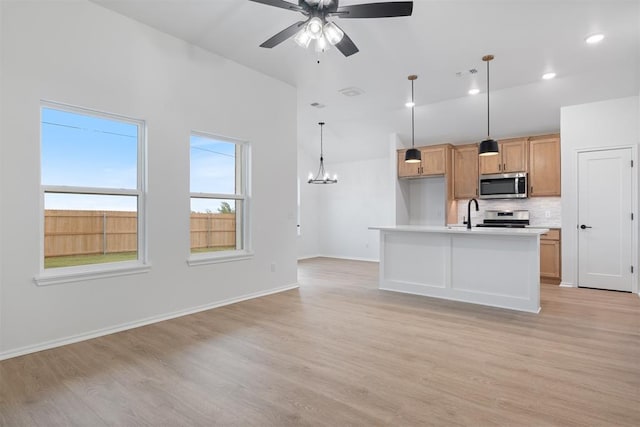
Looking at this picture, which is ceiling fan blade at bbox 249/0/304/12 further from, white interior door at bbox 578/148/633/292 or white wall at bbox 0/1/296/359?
white interior door at bbox 578/148/633/292

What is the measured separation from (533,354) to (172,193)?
388 centimetres

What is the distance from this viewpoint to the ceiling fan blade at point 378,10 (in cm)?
258

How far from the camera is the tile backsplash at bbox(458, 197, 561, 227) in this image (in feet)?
20.7

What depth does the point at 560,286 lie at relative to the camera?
5.61 m

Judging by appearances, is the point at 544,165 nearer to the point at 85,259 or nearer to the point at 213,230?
the point at 213,230

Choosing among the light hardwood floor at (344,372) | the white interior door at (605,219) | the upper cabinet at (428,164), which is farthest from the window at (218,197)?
the white interior door at (605,219)

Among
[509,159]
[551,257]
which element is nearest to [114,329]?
[551,257]

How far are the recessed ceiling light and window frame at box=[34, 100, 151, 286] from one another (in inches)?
198

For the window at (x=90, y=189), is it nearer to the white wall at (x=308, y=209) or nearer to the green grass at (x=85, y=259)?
the green grass at (x=85, y=259)

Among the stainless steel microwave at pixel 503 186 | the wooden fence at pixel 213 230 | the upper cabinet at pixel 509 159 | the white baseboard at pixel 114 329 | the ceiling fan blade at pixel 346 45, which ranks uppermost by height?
the ceiling fan blade at pixel 346 45

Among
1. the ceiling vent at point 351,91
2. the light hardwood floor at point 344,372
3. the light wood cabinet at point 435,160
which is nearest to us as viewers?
the light hardwood floor at point 344,372

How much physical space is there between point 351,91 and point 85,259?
4355mm

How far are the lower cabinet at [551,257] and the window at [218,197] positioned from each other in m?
4.97

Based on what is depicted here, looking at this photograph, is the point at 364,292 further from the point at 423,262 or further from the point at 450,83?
the point at 450,83
